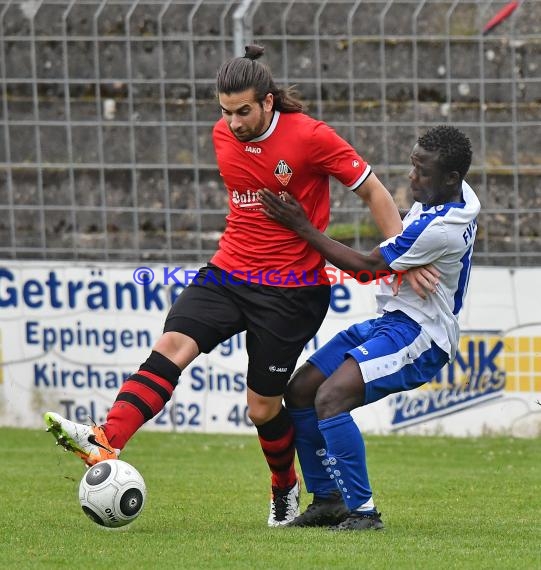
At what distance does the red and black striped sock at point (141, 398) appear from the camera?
6.48 m

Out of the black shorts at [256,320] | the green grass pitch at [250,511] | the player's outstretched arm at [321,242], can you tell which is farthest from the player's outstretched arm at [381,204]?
the green grass pitch at [250,511]

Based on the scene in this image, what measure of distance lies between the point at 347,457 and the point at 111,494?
110 cm

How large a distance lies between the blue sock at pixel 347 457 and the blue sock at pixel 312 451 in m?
0.49

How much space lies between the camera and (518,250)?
36.2ft

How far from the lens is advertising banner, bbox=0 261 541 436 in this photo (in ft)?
35.6

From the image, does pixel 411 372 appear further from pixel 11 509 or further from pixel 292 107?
pixel 11 509

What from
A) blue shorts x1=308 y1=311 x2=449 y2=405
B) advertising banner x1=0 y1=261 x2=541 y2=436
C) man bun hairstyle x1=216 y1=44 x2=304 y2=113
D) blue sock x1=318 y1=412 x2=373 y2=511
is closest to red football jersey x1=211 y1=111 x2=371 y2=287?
man bun hairstyle x1=216 y1=44 x2=304 y2=113

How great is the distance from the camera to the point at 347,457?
6414 millimetres

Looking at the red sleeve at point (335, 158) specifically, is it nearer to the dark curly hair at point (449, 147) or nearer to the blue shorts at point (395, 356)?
the dark curly hair at point (449, 147)

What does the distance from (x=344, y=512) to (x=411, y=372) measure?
89 centimetres

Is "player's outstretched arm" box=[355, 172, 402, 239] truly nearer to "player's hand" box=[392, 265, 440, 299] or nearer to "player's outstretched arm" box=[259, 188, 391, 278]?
"player's outstretched arm" box=[259, 188, 391, 278]

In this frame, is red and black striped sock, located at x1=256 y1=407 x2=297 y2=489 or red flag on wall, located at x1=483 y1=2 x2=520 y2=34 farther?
red flag on wall, located at x1=483 y1=2 x2=520 y2=34

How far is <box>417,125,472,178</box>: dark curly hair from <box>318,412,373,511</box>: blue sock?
1.26 meters

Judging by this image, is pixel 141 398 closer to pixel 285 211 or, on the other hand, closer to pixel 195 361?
pixel 285 211
